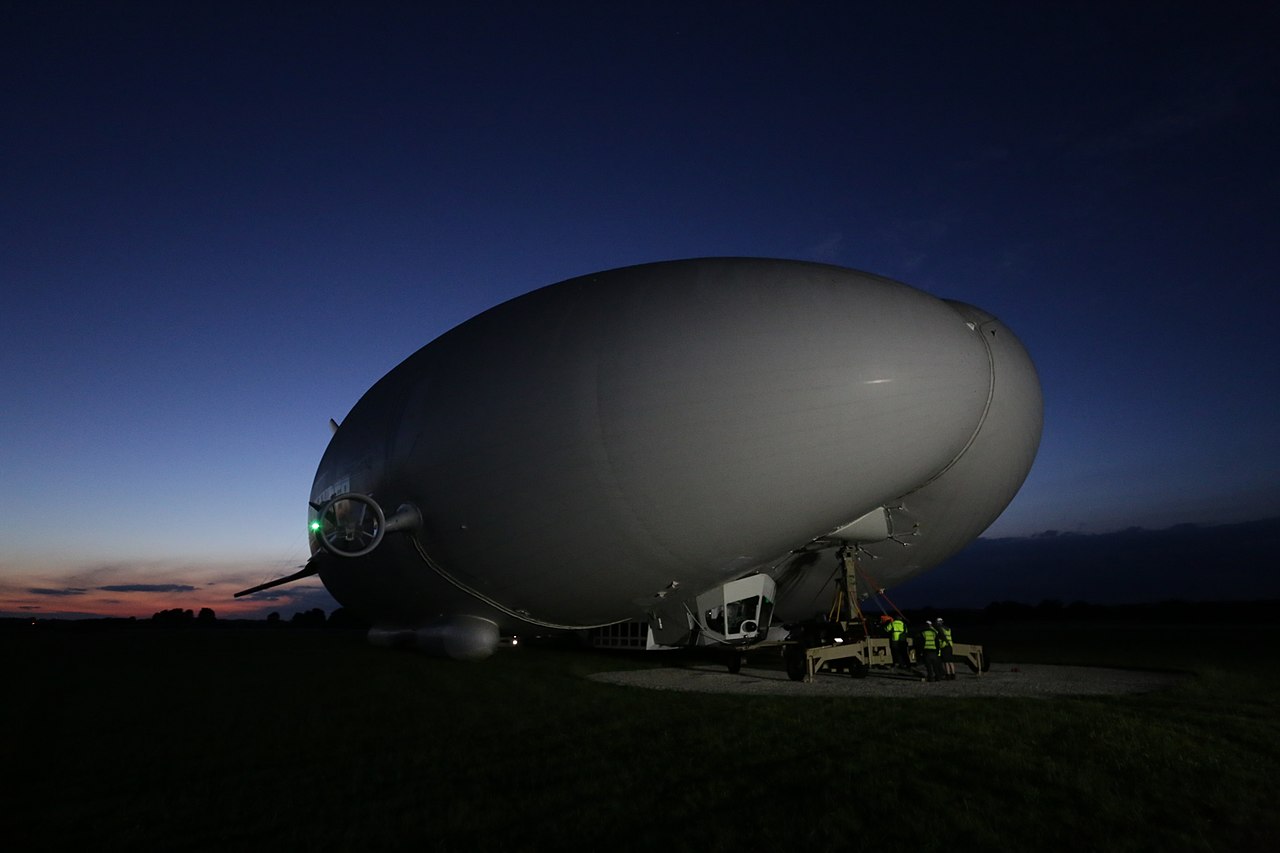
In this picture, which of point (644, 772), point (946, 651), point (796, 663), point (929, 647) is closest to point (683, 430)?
point (796, 663)

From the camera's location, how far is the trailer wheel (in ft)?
43.7

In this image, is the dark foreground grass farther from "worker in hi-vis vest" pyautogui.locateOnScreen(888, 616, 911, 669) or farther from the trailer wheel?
"worker in hi-vis vest" pyautogui.locateOnScreen(888, 616, 911, 669)

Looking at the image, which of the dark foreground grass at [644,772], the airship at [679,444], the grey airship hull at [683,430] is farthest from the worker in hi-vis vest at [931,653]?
the dark foreground grass at [644,772]

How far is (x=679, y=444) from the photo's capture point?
36.5 feet

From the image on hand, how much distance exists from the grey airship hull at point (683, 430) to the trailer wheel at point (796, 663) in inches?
66.8

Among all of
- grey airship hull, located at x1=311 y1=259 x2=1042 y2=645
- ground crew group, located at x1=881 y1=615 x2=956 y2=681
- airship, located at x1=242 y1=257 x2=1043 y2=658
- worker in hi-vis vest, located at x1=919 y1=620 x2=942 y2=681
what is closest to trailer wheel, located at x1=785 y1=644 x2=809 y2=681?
airship, located at x1=242 y1=257 x2=1043 y2=658

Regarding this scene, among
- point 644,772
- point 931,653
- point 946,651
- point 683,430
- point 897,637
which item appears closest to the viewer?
point 644,772

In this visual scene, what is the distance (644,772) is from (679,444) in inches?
215

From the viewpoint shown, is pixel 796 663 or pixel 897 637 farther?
pixel 897 637

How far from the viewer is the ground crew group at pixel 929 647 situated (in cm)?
1328

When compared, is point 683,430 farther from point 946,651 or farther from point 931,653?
point 946,651

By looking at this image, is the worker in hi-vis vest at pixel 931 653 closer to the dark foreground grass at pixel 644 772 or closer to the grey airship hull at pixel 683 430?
the grey airship hull at pixel 683 430

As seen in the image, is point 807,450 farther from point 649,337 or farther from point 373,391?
point 373,391

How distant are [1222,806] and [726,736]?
414 centimetres
